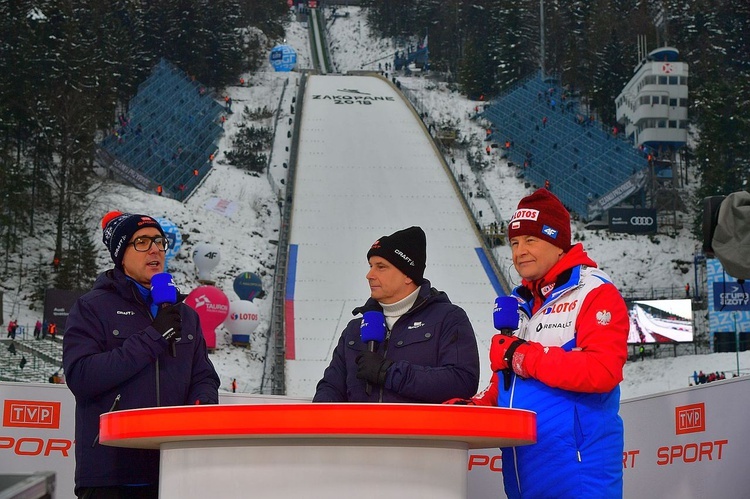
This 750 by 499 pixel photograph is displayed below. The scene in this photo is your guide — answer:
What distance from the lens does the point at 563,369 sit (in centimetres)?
325

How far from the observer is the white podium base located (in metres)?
2.68

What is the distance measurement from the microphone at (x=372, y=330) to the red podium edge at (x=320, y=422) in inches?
37.2

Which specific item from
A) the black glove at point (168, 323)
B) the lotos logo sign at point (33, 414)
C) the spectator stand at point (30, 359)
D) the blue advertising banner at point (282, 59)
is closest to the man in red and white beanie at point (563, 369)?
the black glove at point (168, 323)

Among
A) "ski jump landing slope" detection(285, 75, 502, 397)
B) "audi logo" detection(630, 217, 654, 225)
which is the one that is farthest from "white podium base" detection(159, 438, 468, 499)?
"audi logo" detection(630, 217, 654, 225)

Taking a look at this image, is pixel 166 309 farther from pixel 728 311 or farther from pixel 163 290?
pixel 728 311

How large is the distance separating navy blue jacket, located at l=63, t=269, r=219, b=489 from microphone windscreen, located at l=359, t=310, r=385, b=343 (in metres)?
0.66

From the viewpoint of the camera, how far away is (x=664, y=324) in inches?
926

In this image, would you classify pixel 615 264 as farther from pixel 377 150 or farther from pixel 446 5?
pixel 446 5

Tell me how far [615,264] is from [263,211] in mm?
10291

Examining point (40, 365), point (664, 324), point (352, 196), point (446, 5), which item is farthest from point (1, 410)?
point (446, 5)

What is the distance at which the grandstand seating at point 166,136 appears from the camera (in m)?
33.5

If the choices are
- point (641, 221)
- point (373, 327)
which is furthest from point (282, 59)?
point (373, 327)

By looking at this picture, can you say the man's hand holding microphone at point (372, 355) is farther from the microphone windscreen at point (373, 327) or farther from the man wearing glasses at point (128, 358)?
the man wearing glasses at point (128, 358)

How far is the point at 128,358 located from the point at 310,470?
1.17 m
